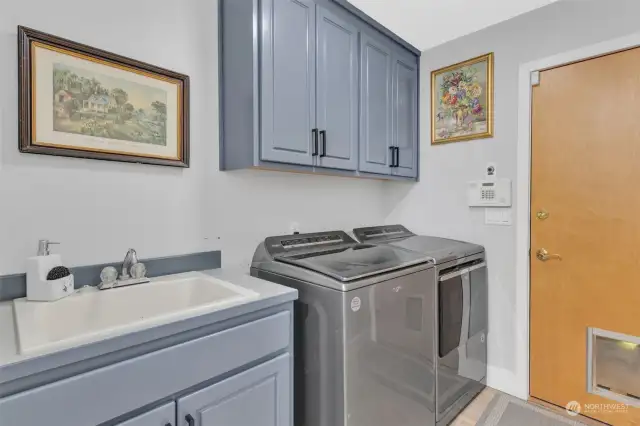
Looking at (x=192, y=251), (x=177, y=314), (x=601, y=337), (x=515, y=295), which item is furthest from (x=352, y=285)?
(x=601, y=337)

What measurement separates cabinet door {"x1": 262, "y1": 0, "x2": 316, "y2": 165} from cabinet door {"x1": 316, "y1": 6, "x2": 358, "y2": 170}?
0.24 ft

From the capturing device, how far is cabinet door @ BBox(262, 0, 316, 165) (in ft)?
5.11

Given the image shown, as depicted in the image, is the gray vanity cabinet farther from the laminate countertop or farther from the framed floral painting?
the framed floral painting

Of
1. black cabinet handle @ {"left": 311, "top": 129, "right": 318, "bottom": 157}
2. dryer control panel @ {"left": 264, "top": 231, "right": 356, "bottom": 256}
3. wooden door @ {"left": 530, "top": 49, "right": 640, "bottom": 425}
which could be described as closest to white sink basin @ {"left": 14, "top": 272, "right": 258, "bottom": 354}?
dryer control panel @ {"left": 264, "top": 231, "right": 356, "bottom": 256}

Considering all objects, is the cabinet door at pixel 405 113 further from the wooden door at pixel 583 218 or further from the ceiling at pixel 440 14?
the wooden door at pixel 583 218

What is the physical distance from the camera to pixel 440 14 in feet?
6.71

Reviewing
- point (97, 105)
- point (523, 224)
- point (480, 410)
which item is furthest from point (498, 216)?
point (97, 105)

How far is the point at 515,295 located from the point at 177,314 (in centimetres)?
211

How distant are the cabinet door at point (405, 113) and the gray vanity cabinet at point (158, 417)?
1918 millimetres

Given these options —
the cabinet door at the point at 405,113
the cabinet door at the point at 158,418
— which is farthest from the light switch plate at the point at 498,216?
A: the cabinet door at the point at 158,418

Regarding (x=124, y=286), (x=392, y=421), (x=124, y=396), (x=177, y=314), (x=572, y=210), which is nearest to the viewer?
(x=124, y=396)

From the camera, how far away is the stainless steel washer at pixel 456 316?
1.83m

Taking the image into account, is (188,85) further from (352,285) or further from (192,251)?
(352,285)

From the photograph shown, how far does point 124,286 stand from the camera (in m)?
1.30
